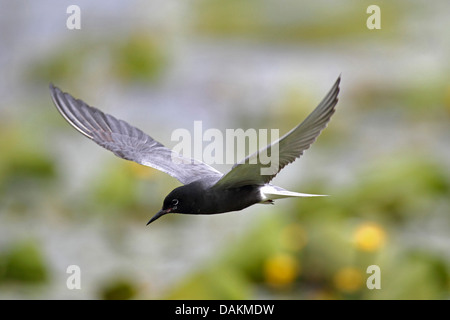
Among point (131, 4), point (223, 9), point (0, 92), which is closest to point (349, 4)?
point (223, 9)

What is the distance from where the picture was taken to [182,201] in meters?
2.05

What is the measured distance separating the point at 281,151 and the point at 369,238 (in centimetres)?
135

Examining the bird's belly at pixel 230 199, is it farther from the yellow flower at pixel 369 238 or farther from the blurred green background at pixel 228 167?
the yellow flower at pixel 369 238

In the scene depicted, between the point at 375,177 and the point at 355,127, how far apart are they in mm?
810

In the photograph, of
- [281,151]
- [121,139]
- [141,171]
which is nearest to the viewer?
[281,151]

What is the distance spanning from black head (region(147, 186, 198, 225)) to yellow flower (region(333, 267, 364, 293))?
4.26 ft

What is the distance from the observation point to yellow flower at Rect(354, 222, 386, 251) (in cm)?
323

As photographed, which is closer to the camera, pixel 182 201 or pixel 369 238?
pixel 182 201

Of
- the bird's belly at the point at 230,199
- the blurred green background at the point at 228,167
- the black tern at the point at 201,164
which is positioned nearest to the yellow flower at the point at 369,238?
the blurred green background at the point at 228,167

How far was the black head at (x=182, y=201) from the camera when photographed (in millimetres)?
2031

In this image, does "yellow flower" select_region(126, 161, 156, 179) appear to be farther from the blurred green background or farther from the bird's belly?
the bird's belly

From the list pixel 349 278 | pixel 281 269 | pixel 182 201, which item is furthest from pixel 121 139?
pixel 349 278

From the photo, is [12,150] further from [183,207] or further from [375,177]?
[183,207]

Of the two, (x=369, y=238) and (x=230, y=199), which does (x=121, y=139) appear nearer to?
(x=230, y=199)
